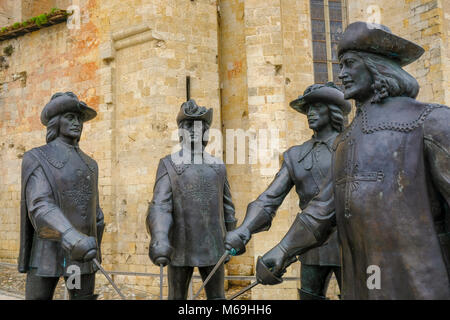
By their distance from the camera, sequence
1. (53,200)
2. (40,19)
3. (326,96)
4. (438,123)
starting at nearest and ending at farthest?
(438,123) → (53,200) → (326,96) → (40,19)

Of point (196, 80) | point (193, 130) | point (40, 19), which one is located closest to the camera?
point (193, 130)

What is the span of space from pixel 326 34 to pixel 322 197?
28.5ft

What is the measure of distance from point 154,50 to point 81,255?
727 cm

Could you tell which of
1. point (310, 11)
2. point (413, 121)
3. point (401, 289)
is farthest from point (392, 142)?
point (310, 11)

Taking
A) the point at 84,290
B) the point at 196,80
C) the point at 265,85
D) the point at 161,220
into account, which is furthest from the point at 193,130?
the point at 196,80

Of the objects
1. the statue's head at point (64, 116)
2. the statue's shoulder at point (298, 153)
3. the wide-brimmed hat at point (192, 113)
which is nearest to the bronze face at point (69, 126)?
the statue's head at point (64, 116)

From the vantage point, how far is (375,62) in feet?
7.64

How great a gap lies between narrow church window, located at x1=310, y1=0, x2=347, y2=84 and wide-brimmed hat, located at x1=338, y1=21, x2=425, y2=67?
26.8ft

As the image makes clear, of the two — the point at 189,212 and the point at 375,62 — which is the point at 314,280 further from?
the point at 375,62

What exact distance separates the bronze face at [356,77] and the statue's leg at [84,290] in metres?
2.39

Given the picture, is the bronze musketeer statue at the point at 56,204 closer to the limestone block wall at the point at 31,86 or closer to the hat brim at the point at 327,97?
the hat brim at the point at 327,97

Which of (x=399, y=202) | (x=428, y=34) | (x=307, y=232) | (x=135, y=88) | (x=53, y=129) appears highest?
(x=428, y=34)

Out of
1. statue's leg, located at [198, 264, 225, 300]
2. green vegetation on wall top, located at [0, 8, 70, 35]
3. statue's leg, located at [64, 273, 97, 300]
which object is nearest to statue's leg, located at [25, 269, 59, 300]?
statue's leg, located at [64, 273, 97, 300]

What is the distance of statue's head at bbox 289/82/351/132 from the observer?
3703 millimetres
